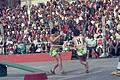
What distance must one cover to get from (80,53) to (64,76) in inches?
43.5

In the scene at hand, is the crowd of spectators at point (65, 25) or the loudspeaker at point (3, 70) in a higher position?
the crowd of spectators at point (65, 25)

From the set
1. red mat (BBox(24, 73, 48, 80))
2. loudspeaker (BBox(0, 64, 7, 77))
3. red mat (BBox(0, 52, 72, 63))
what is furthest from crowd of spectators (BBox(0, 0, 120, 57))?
red mat (BBox(24, 73, 48, 80))

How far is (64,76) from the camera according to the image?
1839cm

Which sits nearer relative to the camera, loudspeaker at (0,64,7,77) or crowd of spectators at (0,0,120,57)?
loudspeaker at (0,64,7,77)

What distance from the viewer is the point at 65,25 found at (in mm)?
30109

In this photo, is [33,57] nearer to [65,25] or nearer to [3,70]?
[65,25]

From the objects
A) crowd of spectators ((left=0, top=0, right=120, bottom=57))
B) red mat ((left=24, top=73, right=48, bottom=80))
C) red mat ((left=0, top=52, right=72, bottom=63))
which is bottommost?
red mat ((left=24, top=73, right=48, bottom=80))

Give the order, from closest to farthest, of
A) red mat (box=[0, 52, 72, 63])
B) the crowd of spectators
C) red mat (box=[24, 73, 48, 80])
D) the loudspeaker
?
1. red mat (box=[24, 73, 48, 80])
2. the loudspeaker
3. red mat (box=[0, 52, 72, 63])
4. the crowd of spectators

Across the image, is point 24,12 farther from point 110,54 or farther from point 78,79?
point 78,79

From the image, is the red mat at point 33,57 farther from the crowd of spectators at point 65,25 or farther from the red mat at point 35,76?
the red mat at point 35,76

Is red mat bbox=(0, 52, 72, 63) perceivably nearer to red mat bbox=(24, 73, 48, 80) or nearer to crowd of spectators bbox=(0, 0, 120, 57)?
crowd of spectators bbox=(0, 0, 120, 57)

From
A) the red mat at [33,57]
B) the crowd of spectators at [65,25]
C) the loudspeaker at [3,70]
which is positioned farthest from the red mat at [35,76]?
the red mat at [33,57]

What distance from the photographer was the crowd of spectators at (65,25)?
27094 mm

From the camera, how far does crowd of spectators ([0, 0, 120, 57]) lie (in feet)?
88.9
